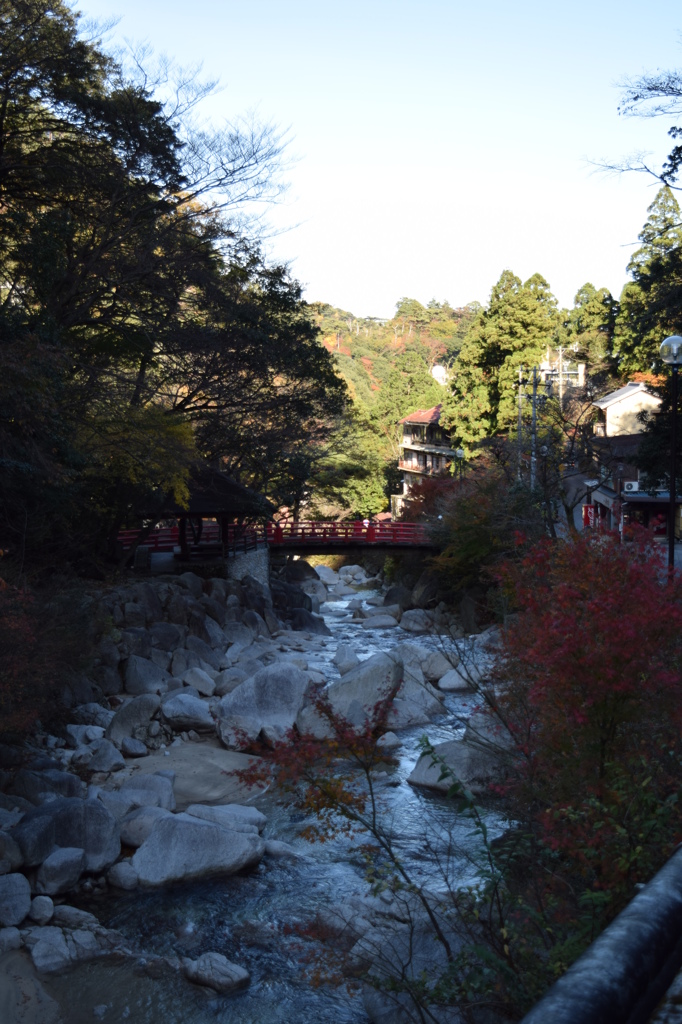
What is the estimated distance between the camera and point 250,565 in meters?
29.0

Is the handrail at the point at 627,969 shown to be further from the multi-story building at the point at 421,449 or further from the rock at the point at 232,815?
the multi-story building at the point at 421,449

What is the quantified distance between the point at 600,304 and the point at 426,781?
139 ft

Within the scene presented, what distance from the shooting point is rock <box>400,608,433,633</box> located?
2945 centimetres

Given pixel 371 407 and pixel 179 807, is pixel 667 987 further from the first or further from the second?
pixel 371 407

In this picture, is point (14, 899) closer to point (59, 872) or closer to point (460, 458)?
point (59, 872)

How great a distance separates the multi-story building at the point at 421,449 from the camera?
48.9 m

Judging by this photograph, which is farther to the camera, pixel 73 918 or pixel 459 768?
pixel 459 768

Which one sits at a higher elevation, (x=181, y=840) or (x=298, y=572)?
(x=298, y=572)

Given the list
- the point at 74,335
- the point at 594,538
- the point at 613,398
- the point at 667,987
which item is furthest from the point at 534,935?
the point at 613,398

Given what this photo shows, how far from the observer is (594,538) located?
8266 mm

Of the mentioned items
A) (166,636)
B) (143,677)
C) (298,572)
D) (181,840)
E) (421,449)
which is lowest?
(181,840)

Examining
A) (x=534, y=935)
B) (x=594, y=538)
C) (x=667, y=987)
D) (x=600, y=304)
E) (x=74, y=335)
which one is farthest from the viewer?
(x=600, y=304)

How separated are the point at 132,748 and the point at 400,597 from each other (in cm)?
1884

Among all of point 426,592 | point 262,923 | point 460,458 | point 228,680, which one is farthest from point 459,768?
point 460,458
